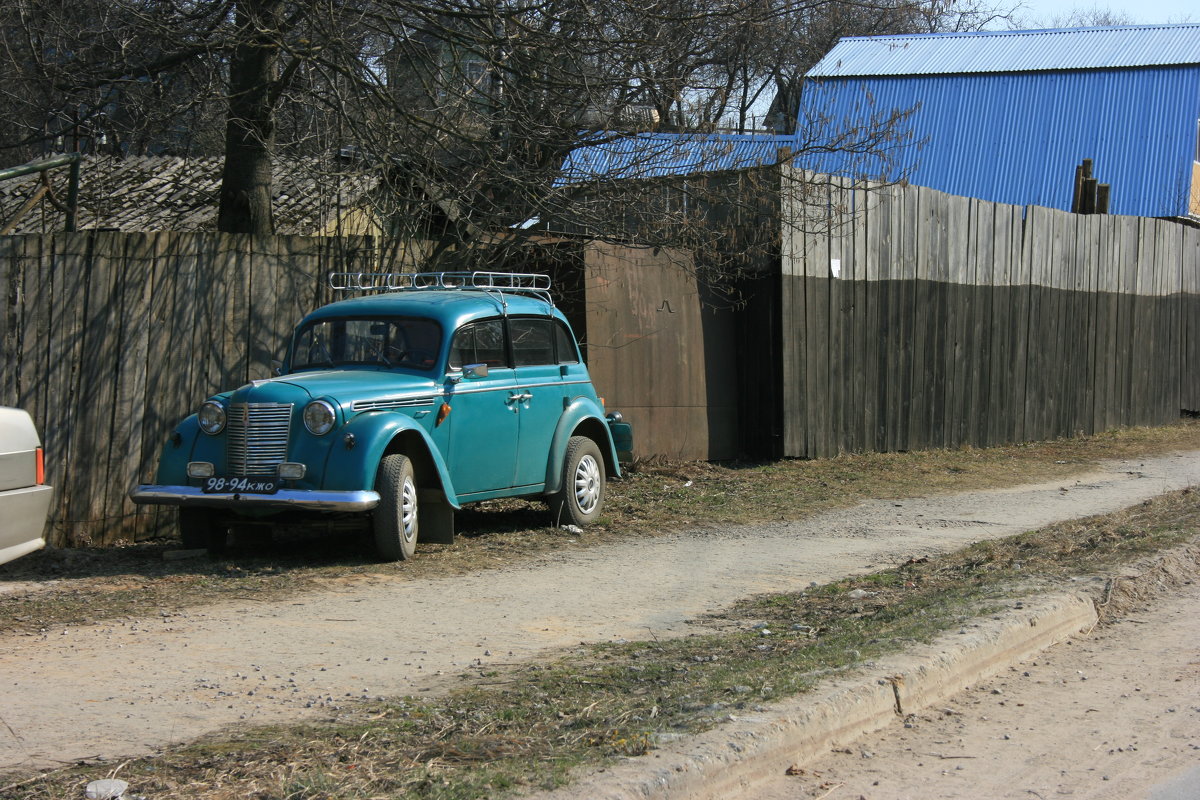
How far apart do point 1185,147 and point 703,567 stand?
24.1 metres

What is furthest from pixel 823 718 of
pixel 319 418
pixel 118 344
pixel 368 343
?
pixel 118 344

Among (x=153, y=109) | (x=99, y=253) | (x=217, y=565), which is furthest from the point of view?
(x=153, y=109)

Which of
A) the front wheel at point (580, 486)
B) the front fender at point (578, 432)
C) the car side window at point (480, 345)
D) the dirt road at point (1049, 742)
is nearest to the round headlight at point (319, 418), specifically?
the car side window at point (480, 345)

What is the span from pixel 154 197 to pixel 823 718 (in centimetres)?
1397

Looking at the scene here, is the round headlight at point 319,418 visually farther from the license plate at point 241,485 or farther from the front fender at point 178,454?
the front fender at point 178,454

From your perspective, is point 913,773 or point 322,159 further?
point 322,159

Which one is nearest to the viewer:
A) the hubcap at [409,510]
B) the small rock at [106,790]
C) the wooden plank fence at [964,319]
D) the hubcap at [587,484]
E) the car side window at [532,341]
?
the small rock at [106,790]

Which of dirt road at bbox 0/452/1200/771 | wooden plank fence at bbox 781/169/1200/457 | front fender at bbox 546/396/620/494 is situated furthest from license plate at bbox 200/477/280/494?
wooden plank fence at bbox 781/169/1200/457

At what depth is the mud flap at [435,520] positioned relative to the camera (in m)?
8.41

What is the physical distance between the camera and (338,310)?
8.80m

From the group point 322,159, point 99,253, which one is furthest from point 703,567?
point 322,159

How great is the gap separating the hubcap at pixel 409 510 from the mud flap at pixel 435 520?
1.18ft

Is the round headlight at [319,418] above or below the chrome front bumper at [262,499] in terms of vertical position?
above

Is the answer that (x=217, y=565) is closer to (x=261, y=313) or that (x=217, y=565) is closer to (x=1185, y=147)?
(x=261, y=313)
